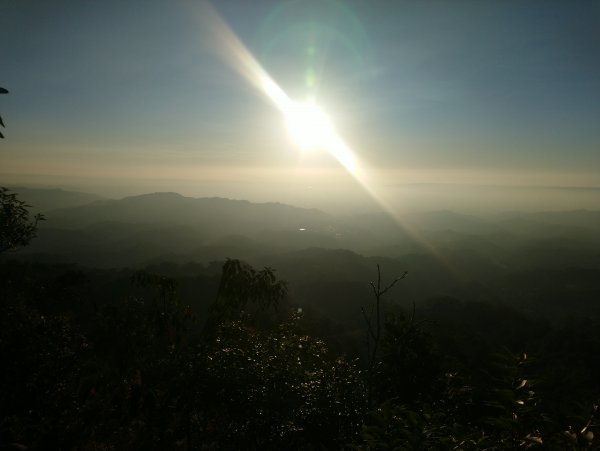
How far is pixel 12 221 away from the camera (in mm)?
13266

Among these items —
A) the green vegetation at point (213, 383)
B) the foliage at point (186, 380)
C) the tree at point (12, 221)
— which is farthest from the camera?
the tree at point (12, 221)

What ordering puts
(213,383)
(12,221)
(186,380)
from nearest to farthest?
(186,380) → (213,383) → (12,221)

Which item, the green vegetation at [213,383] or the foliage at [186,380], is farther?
the foliage at [186,380]

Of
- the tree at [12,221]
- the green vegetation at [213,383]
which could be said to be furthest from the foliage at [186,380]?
the tree at [12,221]

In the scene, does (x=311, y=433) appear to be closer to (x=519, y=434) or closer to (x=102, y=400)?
(x=102, y=400)

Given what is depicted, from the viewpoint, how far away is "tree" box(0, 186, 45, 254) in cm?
1273

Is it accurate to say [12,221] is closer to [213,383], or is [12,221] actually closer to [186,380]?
[186,380]

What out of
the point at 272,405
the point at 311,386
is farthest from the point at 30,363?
the point at 311,386

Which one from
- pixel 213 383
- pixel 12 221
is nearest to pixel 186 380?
pixel 213 383

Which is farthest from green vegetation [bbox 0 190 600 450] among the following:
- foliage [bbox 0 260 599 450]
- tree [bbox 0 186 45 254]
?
tree [bbox 0 186 45 254]

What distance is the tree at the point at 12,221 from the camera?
12727mm

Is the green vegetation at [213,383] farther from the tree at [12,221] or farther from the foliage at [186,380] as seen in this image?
the tree at [12,221]

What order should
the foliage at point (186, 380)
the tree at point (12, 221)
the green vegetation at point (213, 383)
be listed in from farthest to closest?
the tree at point (12, 221) → the foliage at point (186, 380) → the green vegetation at point (213, 383)

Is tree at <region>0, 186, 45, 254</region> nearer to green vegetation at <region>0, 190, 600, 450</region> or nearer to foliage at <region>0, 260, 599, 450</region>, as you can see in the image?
green vegetation at <region>0, 190, 600, 450</region>
